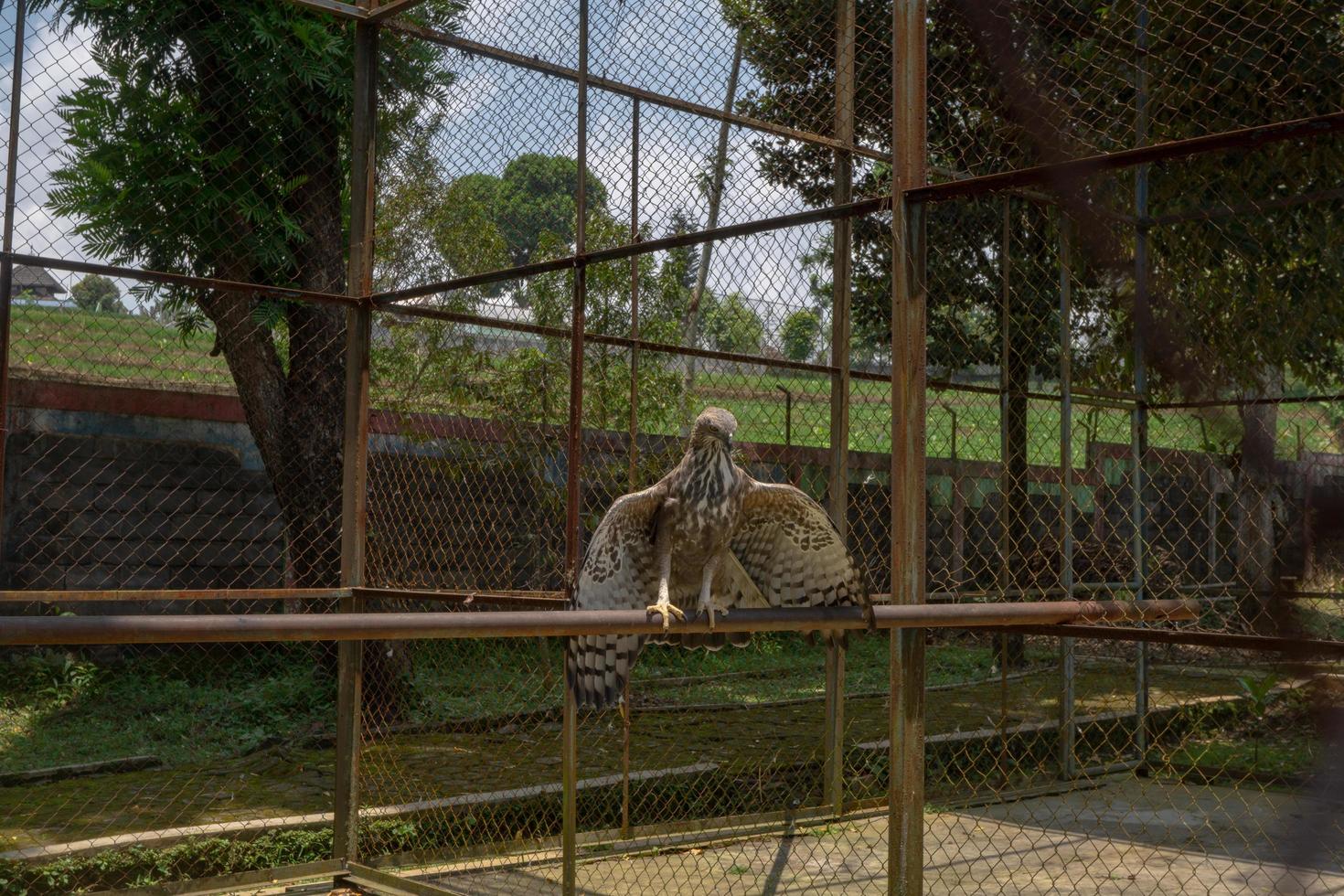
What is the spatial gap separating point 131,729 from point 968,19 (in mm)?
7389

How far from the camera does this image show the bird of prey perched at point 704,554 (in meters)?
3.89

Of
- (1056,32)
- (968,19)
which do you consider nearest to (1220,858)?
(1056,32)

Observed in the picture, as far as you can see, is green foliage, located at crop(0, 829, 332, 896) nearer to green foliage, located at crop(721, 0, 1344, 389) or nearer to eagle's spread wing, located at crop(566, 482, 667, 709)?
eagle's spread wing, located at crop(566, 482, 667, 709)

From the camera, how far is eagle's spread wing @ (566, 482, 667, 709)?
4000 mm

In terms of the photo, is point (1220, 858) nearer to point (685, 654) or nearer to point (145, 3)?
point (685, 654)

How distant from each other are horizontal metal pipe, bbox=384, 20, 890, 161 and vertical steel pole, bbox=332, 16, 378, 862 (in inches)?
15.5

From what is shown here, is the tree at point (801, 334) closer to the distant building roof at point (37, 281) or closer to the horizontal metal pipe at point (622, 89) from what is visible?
the horizontal metal pipe at point (622, 89)

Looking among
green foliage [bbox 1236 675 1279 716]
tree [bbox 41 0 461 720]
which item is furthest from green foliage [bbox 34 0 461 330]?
green foliage [bbox 1236 675 1279 716]

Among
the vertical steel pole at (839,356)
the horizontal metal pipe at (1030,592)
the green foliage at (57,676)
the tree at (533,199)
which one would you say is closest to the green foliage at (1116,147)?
the vertical steel pole at (839,356)

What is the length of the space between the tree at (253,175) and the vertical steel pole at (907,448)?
139 inches

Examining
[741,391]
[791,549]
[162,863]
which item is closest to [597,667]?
[791,549]

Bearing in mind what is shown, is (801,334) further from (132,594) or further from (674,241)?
(132,594)

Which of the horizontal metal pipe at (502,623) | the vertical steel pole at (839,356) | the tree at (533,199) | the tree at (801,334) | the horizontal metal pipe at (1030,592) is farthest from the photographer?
the tree at (801,334)

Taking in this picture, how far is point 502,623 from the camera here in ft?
8.74
